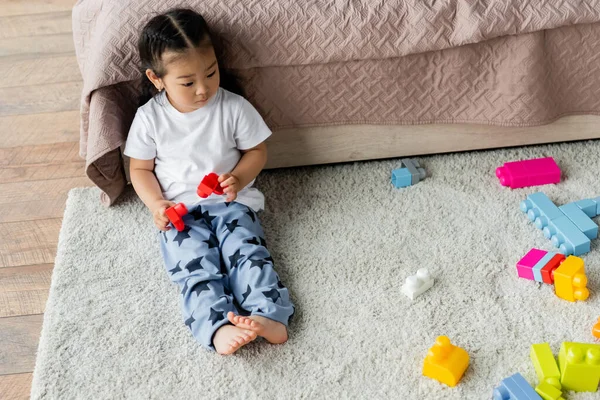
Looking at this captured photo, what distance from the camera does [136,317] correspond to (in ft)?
5.19

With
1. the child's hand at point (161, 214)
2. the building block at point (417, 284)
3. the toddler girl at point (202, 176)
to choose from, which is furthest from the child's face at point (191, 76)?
the building block at point (417, 284)

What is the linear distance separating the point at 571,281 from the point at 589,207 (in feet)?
0.93

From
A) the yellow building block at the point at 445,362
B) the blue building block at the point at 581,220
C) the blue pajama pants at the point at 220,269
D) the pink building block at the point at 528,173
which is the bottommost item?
the blue pajama pants at the point at 220,269

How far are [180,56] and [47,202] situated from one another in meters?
0.65

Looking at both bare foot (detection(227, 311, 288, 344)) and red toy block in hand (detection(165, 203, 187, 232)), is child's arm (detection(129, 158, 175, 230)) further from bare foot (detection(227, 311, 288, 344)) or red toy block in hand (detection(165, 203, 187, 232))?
bare foot (detection(227, 311, 288, 344))

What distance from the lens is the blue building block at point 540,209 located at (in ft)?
5.57

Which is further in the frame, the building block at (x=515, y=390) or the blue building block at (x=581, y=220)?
the blue building block at (x=581, y=220)

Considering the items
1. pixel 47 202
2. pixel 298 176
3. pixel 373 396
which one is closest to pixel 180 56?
pixel 298 176

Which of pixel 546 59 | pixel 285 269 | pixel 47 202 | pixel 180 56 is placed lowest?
pixel 47 202

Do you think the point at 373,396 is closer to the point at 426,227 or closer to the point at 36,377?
the point at 426,227

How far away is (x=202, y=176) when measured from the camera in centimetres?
173

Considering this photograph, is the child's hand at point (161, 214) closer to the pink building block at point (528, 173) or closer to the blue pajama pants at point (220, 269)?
the blue pajama pants at point (220, 269)

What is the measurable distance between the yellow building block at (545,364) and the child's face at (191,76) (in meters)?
0.88

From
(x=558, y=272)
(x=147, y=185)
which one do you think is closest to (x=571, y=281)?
(x=558, y=272)
